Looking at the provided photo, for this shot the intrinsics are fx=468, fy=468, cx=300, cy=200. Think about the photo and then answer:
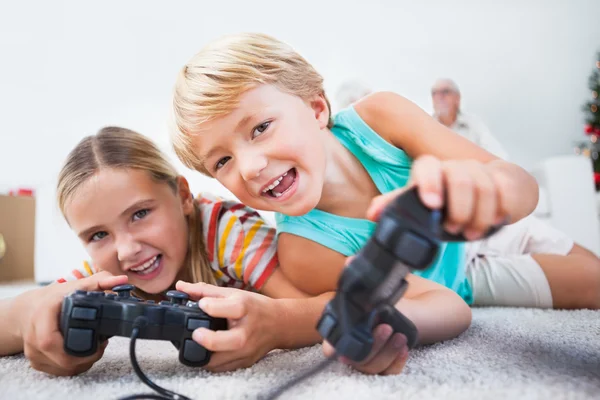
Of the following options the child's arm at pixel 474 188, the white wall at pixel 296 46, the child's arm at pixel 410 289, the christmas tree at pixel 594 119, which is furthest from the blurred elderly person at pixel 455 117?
the child's arm at pixel 474 188

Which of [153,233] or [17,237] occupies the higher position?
[153,233]

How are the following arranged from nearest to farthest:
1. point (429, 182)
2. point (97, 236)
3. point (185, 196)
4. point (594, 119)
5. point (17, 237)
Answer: point (429, 182) → point (97, 236) → point (185, 196) → point (17, 237) → point (594, 119)

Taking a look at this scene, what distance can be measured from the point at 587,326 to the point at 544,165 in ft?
4.74

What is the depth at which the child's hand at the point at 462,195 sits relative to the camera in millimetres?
255

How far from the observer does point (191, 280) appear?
0.81 m

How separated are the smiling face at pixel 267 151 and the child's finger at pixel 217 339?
0.23 metres

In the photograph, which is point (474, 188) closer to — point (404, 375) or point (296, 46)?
point (404, 375)

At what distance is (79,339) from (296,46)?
8.41ft

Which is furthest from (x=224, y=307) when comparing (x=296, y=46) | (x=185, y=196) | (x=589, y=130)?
(x=589, y=130)

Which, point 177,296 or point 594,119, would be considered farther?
point 594,119

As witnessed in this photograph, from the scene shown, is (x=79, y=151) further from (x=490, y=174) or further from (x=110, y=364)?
(x=490, y=174)

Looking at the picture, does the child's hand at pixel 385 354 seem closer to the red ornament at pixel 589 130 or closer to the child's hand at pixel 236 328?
the child's hand at pixel 236 328

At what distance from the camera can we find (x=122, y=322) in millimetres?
396

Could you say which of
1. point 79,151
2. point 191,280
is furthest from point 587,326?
point 79,151
